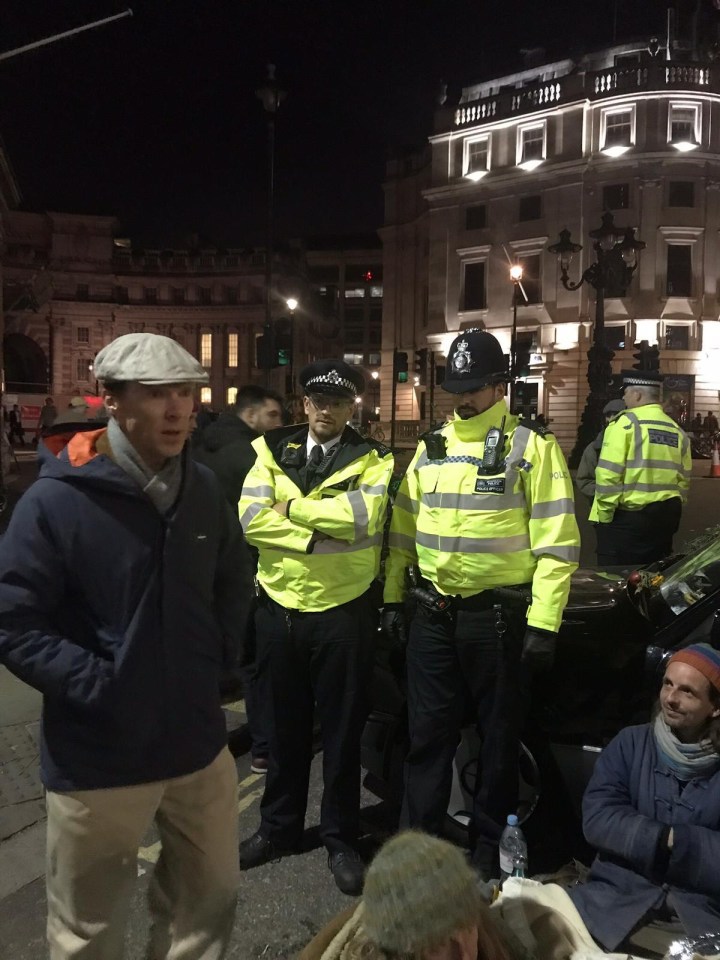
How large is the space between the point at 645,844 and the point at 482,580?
3.76ft

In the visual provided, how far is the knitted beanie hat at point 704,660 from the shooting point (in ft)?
8.64

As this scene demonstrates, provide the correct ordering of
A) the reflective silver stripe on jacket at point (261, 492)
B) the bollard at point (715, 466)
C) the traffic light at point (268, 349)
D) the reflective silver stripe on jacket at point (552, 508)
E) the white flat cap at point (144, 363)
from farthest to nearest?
the bollard at point (715, 466)
the traffic light at point (268, 349)
the reflective silver stripe on jacket at point (261, 492)
the reflective silver stripe on jacket at point (552, 508)
the white flat cap at point (144, 363)

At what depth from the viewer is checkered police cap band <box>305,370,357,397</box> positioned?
352cm

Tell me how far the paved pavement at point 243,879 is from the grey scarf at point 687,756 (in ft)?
4.91

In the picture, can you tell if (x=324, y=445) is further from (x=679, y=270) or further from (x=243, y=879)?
(x=679, y=270)

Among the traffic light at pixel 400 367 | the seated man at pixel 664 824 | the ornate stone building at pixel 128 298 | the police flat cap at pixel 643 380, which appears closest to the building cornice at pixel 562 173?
the traffic light at pixel 400 367

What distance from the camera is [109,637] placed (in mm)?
2100

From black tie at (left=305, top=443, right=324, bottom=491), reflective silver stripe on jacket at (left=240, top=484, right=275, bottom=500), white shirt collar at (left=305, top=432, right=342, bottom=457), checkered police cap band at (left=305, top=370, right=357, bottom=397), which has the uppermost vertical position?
checkered police cap band at (left=305, top=370, right=357, bottom=397)

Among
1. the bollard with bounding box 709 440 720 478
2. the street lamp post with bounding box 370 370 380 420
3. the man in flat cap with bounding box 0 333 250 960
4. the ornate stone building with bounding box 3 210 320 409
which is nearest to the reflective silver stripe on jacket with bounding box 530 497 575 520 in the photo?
the man in flat cap with bounding box 0 333 250 960

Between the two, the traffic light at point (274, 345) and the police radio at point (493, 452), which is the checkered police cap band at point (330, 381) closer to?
the police radio at point (493, 452)

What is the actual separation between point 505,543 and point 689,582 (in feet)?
2.66

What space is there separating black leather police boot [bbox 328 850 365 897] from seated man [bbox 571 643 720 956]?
3.25 ft

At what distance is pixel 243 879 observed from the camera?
3363mm

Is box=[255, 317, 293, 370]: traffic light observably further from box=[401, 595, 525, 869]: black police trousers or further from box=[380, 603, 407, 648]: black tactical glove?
box=[401, 595, 525, 869]: black police trousers
